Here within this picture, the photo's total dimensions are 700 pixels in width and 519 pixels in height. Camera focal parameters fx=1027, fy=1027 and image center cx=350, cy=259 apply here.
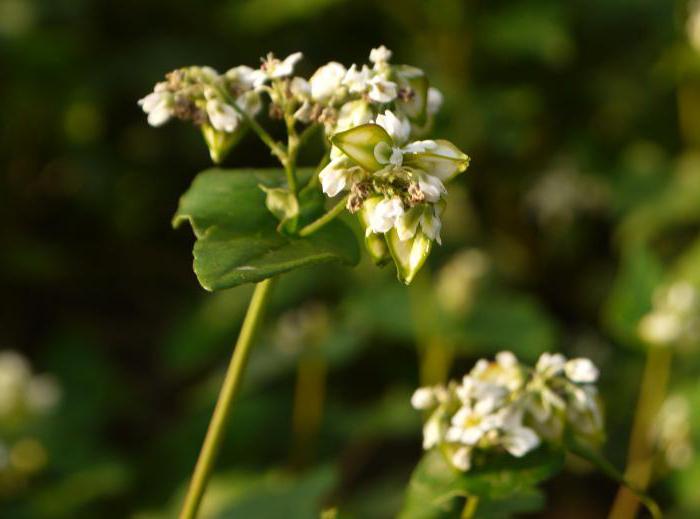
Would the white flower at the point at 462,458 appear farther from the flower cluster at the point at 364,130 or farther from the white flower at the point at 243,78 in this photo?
the white flower at the point at 243,78

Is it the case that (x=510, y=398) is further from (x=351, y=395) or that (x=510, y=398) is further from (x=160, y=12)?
(x=160, y=12)

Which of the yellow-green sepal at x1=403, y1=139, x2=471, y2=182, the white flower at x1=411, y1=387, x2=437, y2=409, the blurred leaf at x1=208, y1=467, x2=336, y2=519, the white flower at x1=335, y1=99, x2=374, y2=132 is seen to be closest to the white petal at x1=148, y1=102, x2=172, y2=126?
the white flower at x1=335, y1=99, x2=374, y2=132

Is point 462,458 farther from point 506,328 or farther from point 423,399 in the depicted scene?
point 506,328

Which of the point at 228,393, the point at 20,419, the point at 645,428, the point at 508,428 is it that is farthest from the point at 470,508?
the point at 20,419

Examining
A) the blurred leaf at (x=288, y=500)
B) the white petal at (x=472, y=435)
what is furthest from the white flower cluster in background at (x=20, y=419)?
the white petal at (x=472, y=435)

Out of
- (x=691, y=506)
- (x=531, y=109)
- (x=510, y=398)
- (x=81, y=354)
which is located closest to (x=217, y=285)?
(x=510, y=398)

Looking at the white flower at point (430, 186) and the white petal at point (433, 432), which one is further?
the white petal at point (433, 432)
